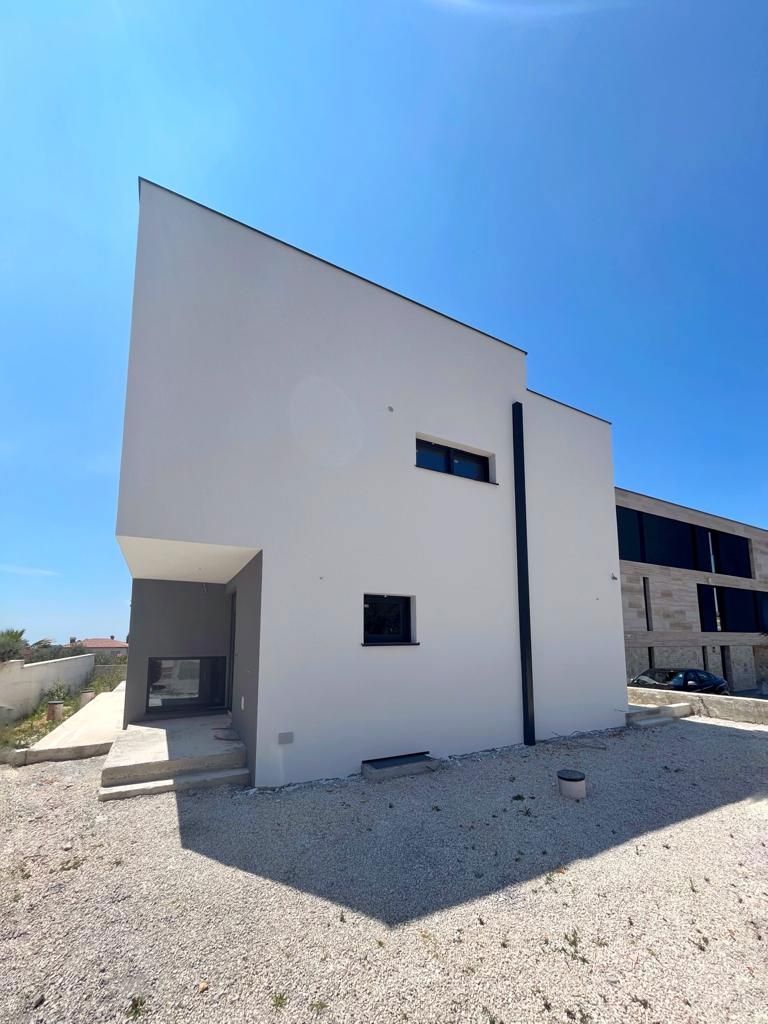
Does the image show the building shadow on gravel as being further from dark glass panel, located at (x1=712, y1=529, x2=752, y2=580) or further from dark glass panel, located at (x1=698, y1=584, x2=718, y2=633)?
dark glass panel, located at (x1=712, y1=529, x2=752, y2=580)

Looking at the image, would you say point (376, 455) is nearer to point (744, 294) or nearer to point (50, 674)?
point (744, 294)

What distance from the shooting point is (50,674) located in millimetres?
15875

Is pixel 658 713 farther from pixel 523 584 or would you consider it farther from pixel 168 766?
pixel 168 766

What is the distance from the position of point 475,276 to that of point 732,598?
2469cm

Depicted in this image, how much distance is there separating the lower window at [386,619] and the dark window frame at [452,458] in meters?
2.27

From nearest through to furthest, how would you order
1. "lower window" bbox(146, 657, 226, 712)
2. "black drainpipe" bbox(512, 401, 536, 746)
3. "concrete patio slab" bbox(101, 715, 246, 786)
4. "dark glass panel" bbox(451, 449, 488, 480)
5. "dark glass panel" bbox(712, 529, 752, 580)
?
"concrete patio slab" bbox(101, 715, 246, 786), "black drainpipe" bbox(512, 401, 536, 746), "dark glass panel" bbox(451, 449, 488, 480), "lower window" bbox(146, 657, 226, 712), "dark glass panel" bbox(712, 529, 752, 580)

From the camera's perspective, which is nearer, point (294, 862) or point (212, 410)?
point (294, 862)

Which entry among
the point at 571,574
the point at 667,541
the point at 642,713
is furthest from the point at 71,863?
the point at 667,541

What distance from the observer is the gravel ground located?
250 centimetres

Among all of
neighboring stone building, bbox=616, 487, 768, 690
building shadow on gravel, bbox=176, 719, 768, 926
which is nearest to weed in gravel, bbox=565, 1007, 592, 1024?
building shadow on gravel, bbox=176, 719, 768, 926

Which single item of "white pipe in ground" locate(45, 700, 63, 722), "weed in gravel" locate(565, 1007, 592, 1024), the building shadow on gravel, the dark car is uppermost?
"weed in gravel" locate(565, 1007, 592, 1024)

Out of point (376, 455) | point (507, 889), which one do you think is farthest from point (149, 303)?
point (507, 889)

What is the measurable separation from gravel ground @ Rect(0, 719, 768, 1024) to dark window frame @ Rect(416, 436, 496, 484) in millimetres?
4847

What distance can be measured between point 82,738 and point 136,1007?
267 inches
